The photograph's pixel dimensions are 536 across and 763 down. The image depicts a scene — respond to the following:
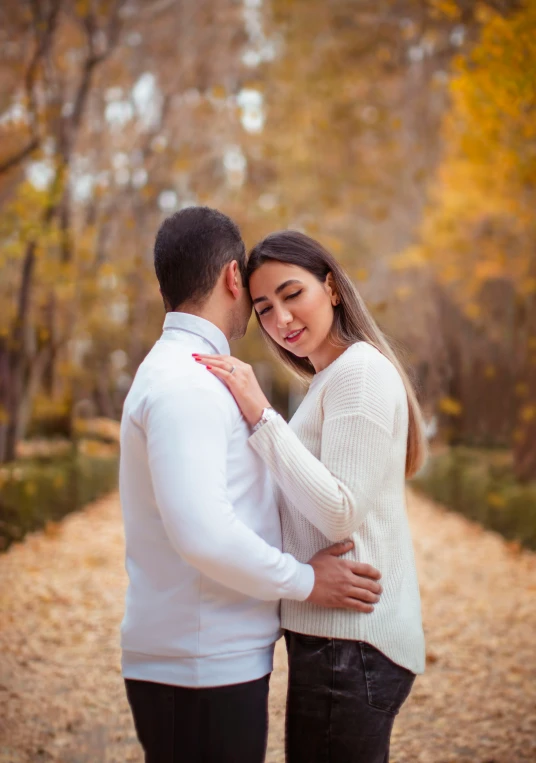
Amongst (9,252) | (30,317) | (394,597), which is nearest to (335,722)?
(394,597)

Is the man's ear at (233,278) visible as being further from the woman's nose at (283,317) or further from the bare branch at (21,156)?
the bare branch at (21,156)

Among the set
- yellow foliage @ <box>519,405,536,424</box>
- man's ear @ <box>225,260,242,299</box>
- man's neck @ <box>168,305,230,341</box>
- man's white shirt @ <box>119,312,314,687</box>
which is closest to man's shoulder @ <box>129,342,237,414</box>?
man's white shirt @ <box>119,312,314,687</box>

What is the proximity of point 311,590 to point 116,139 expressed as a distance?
942 centimetres

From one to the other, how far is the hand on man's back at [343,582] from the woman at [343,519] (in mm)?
35

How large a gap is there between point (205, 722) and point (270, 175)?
41.8 feet

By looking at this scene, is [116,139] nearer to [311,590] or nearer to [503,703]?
[503,703]

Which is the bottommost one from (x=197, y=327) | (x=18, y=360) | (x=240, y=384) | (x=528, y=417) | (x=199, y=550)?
(x=528, y=417)

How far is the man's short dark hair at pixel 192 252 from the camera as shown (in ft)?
5.76

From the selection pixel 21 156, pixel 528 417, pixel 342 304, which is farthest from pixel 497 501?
pixel 342 304

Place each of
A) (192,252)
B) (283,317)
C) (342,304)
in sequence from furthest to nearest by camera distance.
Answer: (342,304), (283,317), (192,252)

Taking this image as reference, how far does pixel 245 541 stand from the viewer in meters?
1.54

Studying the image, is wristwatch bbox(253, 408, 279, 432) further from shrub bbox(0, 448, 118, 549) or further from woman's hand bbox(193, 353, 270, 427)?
shrub bbox(0, 448, 118, 549)

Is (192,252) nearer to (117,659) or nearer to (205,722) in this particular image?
(205,722)

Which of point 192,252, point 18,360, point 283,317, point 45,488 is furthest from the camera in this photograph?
point 45,488
